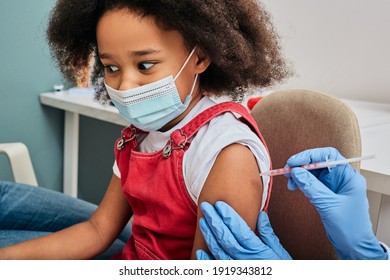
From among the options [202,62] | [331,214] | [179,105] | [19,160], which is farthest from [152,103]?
[19,160]

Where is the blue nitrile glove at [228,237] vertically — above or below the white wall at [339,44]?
below

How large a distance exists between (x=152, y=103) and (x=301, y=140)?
421 mm

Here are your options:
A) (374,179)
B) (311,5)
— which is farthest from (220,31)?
(311,5)

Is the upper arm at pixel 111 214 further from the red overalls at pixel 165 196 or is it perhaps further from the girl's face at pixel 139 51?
the girl's face at pixel 139 51

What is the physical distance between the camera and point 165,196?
96 centimetres

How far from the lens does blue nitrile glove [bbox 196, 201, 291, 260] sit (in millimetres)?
855

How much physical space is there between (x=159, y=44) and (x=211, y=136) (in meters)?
0.23

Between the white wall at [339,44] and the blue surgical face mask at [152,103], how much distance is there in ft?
4.00

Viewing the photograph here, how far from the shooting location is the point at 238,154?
0.89 metres

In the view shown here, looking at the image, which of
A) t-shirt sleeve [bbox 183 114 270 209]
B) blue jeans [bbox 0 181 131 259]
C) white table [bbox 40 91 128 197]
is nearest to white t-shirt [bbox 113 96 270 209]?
t-shirt sleeve [bbox 183 114 270 209]

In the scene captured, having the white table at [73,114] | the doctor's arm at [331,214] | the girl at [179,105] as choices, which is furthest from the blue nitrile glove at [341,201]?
the white table at [73,114]

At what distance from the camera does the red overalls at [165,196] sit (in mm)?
955

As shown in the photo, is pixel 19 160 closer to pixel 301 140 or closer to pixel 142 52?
pixel 142 52
